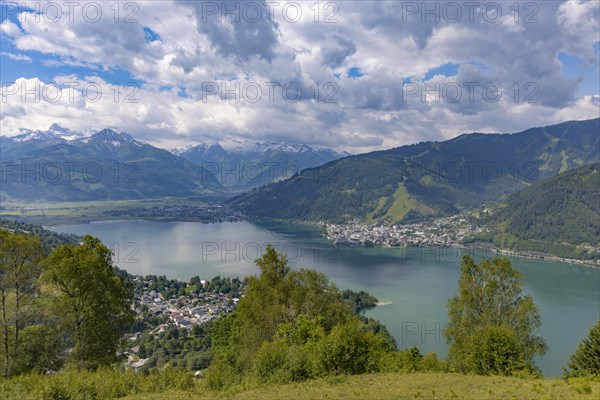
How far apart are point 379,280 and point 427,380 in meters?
89.5

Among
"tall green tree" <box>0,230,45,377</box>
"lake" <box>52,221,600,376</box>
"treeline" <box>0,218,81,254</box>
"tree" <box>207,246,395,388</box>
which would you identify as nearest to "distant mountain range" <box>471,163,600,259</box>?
"lake" <box>52,221,600,376</box>

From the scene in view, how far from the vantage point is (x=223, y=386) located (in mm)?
16578

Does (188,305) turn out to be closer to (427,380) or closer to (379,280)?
(379,280)

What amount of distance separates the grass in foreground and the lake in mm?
43708

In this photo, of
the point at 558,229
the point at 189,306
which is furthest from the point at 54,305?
the point at 558,229

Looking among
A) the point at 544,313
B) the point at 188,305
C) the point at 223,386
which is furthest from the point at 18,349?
the point at 544,313

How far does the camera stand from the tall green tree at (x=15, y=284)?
15.7 m

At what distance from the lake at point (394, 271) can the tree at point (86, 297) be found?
160ft

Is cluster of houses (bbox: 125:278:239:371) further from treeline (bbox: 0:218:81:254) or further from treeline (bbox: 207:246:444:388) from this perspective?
treeline (bbox: 207:246:444:388)

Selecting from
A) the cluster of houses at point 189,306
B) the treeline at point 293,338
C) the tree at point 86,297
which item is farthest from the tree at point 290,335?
the cluster of houses at point 189,306

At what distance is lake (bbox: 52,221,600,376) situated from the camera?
213 ft

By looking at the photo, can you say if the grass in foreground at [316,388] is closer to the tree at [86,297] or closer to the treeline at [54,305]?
the tree at [86,297]

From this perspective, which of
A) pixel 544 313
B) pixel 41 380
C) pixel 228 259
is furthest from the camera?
pixel 228 259

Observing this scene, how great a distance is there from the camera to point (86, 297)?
17.0m
